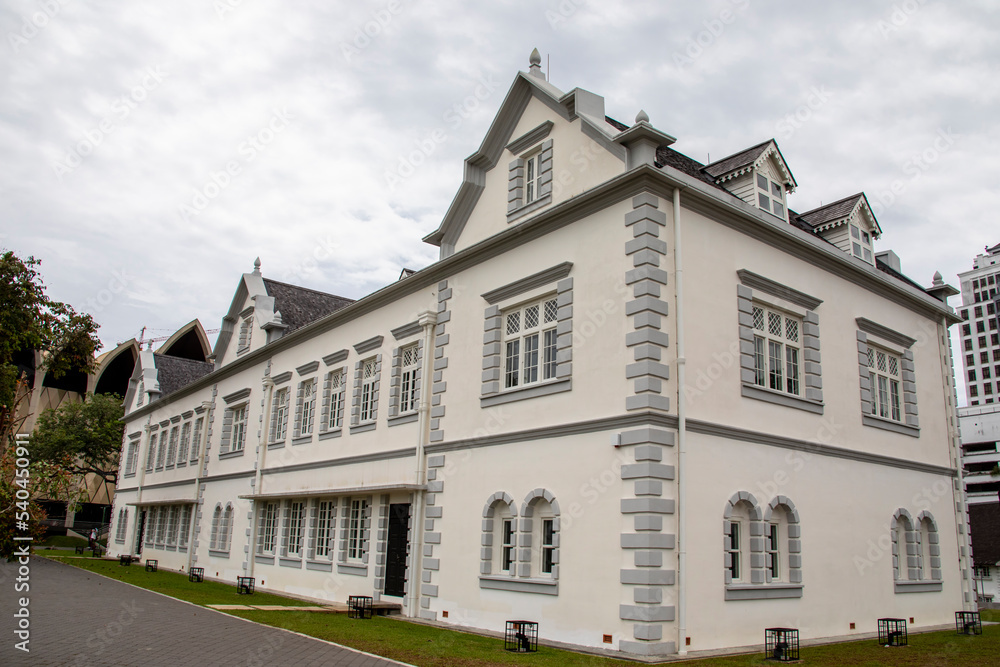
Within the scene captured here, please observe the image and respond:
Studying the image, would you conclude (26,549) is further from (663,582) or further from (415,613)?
(415,613)

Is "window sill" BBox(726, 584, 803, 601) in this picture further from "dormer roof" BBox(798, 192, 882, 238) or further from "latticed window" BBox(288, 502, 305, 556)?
"latticed window" BBox(288, 502, 305, 556)

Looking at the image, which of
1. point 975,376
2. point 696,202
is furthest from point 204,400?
point 975,376

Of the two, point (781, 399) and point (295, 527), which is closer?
point (781, 399)

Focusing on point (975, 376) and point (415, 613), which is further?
point (975, 376)

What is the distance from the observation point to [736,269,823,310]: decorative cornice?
1681 centimetres

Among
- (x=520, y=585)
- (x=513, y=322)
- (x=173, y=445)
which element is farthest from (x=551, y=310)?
(x=173, y=445)

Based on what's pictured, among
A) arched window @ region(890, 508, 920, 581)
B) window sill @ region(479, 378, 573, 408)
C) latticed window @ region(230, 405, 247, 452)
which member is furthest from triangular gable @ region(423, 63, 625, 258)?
latticed window @ region(230, 405, 247, 452)

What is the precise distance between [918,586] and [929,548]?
5.47ft

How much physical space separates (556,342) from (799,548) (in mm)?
6565

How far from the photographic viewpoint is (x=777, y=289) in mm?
17516

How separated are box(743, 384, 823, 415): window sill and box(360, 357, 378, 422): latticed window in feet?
37.6

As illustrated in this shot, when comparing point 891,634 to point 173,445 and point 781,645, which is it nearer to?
point 781,645

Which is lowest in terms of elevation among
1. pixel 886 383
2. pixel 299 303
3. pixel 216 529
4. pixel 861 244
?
pixel 216 529

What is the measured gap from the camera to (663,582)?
13.4 meters
